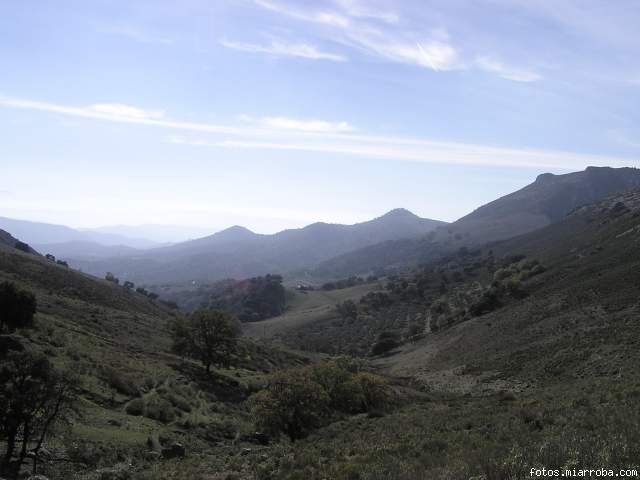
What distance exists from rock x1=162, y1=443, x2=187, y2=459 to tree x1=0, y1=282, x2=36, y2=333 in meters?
17.4

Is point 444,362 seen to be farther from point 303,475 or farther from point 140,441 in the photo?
point 303,475

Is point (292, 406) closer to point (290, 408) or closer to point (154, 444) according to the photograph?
point (290, 408)

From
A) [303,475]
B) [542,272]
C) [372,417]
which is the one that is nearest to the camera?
[303,475]

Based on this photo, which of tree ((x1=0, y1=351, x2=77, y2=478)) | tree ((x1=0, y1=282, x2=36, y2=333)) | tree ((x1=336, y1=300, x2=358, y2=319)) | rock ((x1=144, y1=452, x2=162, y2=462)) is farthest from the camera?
tree ((x1=336, y1=300, x2=358, y2=319))

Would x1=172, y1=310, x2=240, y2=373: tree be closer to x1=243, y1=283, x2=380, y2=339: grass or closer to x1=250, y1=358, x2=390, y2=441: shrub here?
x1=250, y1=358, x2=390, y2=441: shrub

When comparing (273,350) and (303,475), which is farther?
(273,350)

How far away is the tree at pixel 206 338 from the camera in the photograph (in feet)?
146

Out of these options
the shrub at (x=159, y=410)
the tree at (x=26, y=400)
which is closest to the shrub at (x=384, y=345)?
the shrub at (x=159, y=410)

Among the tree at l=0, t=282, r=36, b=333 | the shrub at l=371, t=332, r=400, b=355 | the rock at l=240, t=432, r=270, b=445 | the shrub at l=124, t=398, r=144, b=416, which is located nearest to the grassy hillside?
A: the shrub at l=124, t=398, r=144, b=416

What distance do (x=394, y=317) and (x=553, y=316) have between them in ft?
199

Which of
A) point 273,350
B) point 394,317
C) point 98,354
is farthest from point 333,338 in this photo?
point 98,354

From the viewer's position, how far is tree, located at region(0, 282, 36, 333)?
102 ft

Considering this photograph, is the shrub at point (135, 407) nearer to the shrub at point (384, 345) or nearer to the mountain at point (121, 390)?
the mountain at point (121, 390)

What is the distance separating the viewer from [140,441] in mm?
20875
